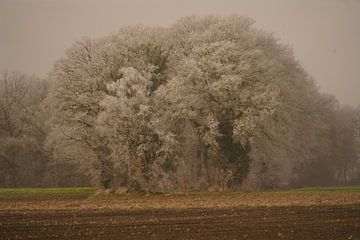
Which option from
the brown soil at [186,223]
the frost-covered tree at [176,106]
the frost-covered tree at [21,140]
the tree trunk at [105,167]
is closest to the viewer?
the brown soil at [186,223]

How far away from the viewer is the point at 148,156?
40.6 meters

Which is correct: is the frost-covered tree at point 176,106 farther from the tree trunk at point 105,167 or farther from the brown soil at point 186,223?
the brown soil at point 186,223

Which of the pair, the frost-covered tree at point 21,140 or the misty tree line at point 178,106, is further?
the frost-covered tree at point 21,140

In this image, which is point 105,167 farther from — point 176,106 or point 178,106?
point 178,106

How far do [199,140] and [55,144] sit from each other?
11.2 m

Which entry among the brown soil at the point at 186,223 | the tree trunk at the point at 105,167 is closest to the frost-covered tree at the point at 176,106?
the tree trunk at the point at 105,167

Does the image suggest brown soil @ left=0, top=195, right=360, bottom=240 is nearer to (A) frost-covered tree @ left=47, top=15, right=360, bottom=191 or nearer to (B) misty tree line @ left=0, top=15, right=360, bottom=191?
(A) frost-covered tree @ left=47, top=15, right=360, bottom=191

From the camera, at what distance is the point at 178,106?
1705 inches

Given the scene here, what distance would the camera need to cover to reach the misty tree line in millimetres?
40719

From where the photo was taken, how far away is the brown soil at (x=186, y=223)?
19.4 m

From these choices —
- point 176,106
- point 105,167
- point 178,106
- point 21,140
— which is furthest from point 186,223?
point 21,140

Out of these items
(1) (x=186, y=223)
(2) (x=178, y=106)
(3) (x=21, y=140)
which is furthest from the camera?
(3) (x=21, y=140)

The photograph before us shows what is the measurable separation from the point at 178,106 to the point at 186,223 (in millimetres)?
21270

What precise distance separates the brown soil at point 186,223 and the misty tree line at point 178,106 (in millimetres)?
11017
